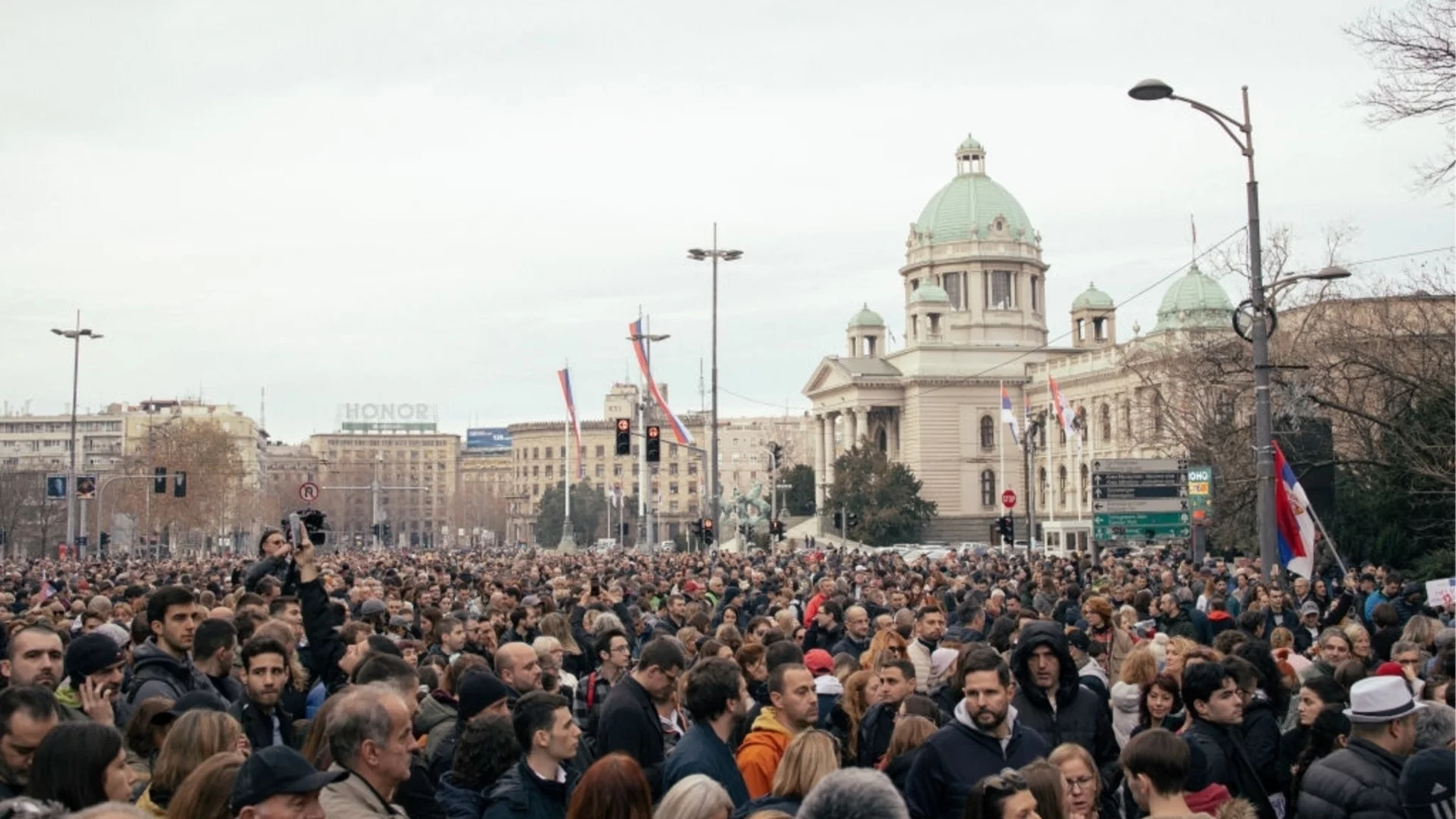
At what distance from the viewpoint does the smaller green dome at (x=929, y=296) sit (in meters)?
104

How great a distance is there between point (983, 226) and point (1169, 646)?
10213cm

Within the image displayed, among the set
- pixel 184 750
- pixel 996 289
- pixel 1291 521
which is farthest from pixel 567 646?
pixel 996 289

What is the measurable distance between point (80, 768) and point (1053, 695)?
476cm

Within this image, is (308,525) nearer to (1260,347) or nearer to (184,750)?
(184,750)

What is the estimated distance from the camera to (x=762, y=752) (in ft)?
23.6

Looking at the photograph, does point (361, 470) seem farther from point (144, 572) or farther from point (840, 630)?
point (840, 630)

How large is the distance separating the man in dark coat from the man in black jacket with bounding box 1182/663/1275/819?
499 millimetres

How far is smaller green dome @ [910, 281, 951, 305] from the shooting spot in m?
104

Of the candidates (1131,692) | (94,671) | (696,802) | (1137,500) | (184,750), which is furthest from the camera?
(1137,500)

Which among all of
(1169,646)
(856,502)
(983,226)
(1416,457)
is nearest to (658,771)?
(1169,646)

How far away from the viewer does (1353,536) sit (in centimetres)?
3428

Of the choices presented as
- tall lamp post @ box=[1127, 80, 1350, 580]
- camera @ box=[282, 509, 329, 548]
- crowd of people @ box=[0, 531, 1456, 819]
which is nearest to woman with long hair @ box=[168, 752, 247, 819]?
crowd of people @ box=[0, 531, 1456, 819]

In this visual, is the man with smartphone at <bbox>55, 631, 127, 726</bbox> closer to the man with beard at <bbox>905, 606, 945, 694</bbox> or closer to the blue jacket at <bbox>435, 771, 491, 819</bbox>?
the blue jacket at <bbox>435, 771, 491, 819</bbox>

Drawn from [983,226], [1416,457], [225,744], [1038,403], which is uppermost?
[983,226]
